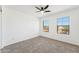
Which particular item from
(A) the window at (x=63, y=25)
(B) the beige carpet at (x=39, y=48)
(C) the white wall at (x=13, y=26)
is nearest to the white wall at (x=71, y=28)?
(A) the window at (x=63, y=25)

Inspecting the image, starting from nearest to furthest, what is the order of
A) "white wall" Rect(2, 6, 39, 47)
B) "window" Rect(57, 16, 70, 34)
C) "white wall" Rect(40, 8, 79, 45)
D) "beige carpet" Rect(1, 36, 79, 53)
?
"beige carpet" Rect(1, 36, 79, 53) < "white wall" Rect(2, 6, 39, 47) < "white wall" Rect(40, 8, 79, 45) < "window" Rect(57, 16, 70, 34)

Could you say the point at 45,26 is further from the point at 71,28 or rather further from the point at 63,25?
the point at 71,28

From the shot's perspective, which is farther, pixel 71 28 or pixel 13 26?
pixel 71 28

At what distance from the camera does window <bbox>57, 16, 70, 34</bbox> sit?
16.6 feet

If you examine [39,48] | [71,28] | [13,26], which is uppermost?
[13,26]

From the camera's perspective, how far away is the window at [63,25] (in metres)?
5.07

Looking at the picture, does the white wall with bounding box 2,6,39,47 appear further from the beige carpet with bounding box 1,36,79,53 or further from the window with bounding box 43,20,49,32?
the window with bounding box 43,20,49,32

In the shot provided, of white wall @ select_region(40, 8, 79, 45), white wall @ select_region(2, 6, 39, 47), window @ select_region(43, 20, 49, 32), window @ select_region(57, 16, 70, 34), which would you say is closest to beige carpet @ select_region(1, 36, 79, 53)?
white wall @ select_region(2, 6, 39, 47)

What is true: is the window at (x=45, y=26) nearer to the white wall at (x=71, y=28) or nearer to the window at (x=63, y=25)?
the white wall at (x=71, y=28)

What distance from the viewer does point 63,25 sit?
5430 millimetres

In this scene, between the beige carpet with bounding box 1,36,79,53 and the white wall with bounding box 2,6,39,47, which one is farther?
the white wall with bounding box 2,6,39,47

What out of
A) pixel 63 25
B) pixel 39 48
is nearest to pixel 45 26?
pixel 63 25

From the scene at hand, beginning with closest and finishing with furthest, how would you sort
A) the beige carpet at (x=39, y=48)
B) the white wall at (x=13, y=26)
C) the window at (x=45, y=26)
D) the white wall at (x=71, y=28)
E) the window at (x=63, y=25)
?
the beige carpet at (x=39, y=48)
the white wall at (x=13, y=26)
the white wall at (x=71, y=28)
the window at (x=63, y=25)
the window at (x=45, y=26)

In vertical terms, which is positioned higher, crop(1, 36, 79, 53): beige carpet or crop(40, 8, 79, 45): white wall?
crop(40, 8, 79, 45): white wall
